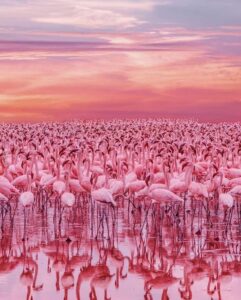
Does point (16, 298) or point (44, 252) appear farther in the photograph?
point (44, 252)

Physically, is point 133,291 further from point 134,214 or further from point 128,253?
point 134,214

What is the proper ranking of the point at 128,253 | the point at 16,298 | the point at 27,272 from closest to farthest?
the point at 16,298, the point at 27,272, the point at 128,253

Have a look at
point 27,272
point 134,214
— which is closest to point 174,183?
point 134,214

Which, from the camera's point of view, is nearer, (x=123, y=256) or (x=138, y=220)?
(x=123, y=256)

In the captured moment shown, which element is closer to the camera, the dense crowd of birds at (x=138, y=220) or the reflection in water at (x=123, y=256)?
the reflection in water at (x=123, y=256)

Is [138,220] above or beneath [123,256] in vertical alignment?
above

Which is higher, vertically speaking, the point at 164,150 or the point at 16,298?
the point at 164,150

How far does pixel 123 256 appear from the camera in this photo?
16.7 meters

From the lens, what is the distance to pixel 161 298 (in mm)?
13656

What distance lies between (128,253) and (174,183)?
388 centimetres

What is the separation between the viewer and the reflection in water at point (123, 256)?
46.5ft

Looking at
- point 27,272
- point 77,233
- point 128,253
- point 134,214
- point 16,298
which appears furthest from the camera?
point 134,214

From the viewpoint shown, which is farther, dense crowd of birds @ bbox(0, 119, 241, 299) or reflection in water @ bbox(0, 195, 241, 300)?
dense crowd of birds @ bbox(0, 119, 241, 299)

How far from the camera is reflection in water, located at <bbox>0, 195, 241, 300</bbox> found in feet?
46.5
